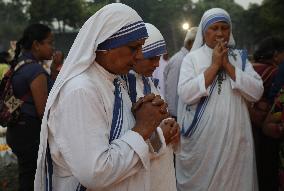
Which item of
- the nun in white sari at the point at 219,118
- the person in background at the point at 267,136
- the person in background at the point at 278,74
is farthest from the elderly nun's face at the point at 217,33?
the person in background at the point at 267,136

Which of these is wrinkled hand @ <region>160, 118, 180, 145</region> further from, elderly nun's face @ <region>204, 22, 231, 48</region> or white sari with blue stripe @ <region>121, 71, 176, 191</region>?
elderly nun's face @ <region>204, 22, 231, 48</region>

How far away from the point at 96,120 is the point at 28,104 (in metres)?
2.06

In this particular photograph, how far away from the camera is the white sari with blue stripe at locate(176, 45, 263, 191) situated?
3.57 m

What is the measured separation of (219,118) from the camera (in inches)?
141

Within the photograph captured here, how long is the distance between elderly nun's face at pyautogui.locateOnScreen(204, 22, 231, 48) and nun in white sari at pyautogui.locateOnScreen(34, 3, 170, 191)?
6.17 ft

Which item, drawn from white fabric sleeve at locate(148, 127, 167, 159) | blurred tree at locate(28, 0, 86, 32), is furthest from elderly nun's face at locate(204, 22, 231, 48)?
white fabric sleeve at locate(148, 127, 167, 159)

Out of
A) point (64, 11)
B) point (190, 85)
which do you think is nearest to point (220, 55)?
point (190, 85)

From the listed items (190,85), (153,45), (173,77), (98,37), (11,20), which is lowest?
(11,20)

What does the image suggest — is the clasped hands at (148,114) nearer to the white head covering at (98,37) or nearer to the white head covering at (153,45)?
the white head covering at (98,37)

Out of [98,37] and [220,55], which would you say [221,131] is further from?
[98,37]

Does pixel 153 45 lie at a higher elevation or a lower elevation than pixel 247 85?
higher

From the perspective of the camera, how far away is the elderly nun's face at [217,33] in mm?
3721

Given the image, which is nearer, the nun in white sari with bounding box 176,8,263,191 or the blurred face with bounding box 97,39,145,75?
the blurred face with bounding box 97,39,145,75

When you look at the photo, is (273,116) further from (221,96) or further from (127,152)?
(127,152)
